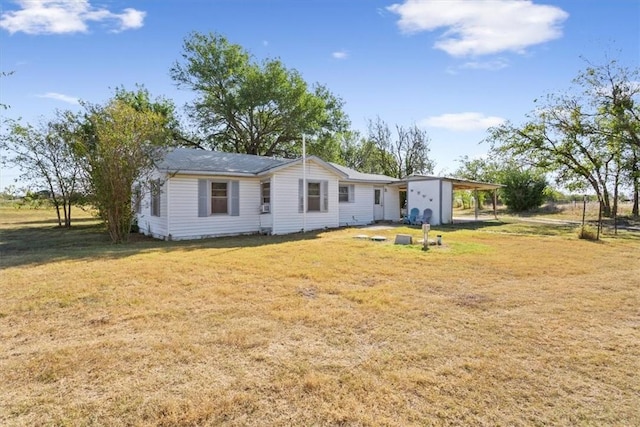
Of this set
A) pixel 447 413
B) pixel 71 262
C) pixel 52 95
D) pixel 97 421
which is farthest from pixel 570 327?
pixel 52 95

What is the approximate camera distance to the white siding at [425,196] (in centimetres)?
1906

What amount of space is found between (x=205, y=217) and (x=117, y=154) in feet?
12.0

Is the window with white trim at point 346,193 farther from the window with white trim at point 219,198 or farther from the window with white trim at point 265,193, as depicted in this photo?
the window with white trim at point 219,198

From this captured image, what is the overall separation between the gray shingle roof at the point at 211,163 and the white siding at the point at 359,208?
4.61m

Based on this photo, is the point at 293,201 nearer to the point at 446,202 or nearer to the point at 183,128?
the point at 446,202

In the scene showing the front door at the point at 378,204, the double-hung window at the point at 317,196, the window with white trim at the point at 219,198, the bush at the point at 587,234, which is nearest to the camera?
the bush at the point at 587,234

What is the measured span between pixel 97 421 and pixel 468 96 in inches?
698

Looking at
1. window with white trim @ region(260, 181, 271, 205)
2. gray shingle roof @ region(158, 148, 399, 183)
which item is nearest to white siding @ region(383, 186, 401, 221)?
gray shingle roof @ region(158, 148, 399, 183)

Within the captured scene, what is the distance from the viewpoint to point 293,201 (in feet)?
48.7

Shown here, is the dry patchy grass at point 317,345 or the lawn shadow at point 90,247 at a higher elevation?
the lawn shadow at point 90,247

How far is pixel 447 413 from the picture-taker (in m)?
2.54

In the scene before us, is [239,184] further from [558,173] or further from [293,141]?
[558,173]

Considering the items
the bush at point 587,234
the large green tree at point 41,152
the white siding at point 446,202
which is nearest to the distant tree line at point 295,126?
the large green tree at point 41,152

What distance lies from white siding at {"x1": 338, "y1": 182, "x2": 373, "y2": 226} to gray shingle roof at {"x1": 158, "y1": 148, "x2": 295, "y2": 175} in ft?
15.1
